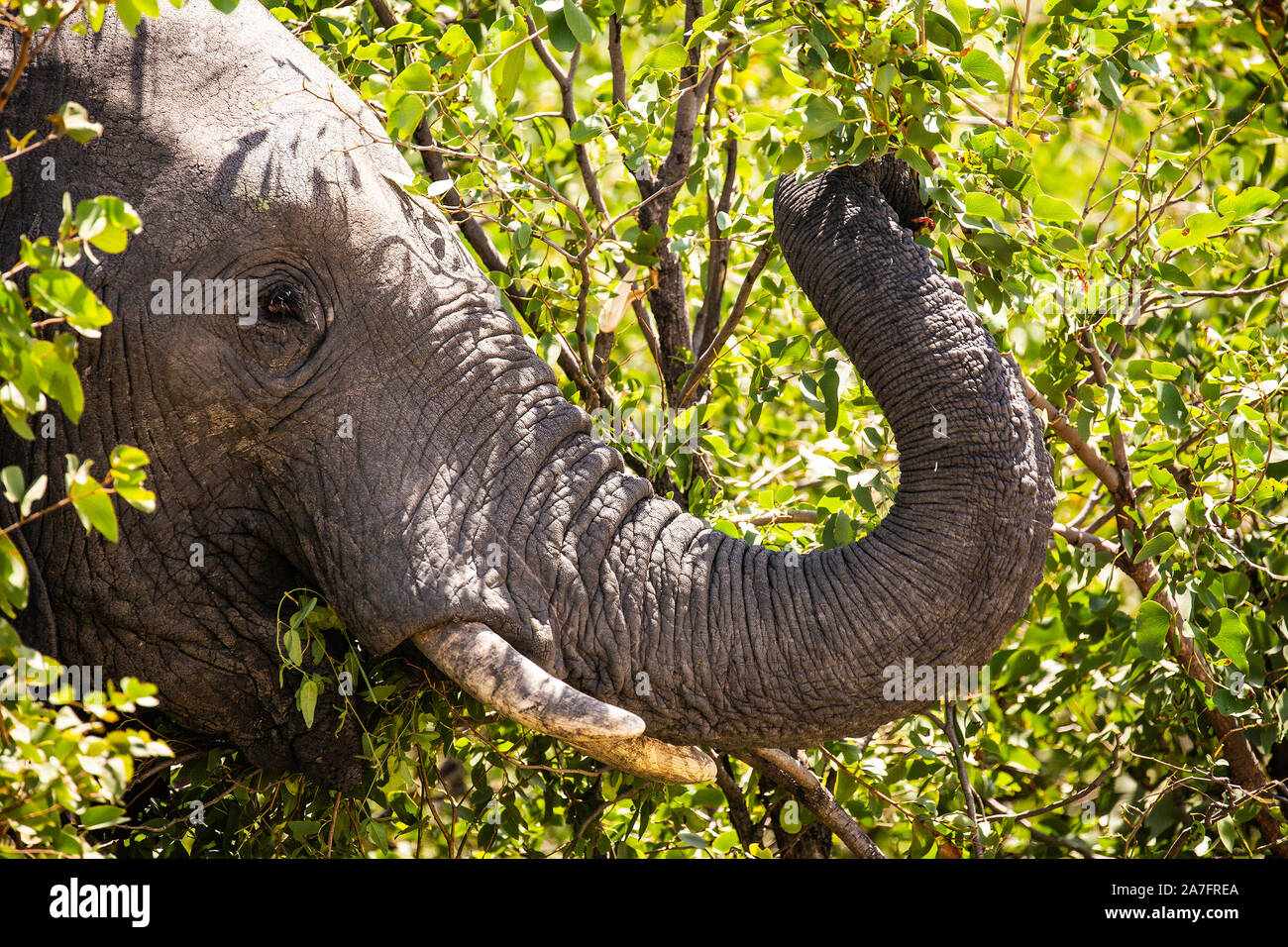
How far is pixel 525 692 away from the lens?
2.74 meters

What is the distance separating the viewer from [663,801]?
165 inches

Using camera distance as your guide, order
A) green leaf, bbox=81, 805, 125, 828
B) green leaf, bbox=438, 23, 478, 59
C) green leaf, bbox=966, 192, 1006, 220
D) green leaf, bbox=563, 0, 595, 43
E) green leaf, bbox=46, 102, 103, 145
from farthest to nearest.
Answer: green leaf, bbox=438, 23, 478, 59, green leaf, bbox=966, 192, 1006, 220, green leaf, bbox=563, 0, 595, 43, green leaf, bbox=81, 805, 125, 828, green leaf, bbox=46, 102, 103, 145

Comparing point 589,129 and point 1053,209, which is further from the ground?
point 589,129

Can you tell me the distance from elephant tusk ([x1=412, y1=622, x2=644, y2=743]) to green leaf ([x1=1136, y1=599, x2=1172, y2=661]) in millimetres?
1579

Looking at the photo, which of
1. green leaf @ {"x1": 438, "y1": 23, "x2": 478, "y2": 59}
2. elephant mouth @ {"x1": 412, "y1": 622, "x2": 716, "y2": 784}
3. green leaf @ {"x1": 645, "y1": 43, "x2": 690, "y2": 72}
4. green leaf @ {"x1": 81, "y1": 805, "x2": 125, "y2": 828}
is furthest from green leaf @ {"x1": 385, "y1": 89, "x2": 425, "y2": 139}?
green leaf @ {"x1": 81, "y1": 805, "x2": 125, "y2": 828}

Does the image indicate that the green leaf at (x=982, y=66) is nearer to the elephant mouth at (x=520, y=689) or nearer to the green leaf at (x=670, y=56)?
the green leaf at (x=670, y=56)

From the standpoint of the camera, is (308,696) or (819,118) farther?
(819,118)

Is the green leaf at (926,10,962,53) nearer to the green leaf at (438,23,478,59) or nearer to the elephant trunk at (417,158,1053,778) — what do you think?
the elephant trunk at (417,158,1053,778)

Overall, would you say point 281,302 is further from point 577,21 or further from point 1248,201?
point 1248,201

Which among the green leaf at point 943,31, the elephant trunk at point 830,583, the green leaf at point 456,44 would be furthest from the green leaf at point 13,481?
the green leaf at point 943,31

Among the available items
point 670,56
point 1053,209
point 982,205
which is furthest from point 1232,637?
point 670,56

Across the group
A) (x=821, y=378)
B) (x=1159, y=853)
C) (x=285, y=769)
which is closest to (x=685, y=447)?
(x=821, y=378)

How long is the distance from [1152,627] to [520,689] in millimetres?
1808

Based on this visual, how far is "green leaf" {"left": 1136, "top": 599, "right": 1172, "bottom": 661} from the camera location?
3600 mm
